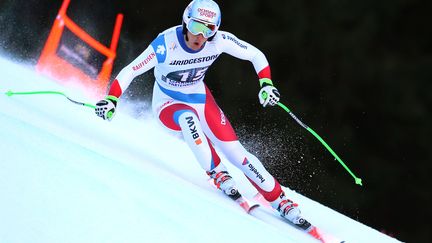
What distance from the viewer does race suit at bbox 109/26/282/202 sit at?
369 centimetres

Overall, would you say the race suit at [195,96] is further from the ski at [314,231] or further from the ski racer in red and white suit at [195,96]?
the ski at [314,231]

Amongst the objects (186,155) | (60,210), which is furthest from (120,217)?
(186,155)

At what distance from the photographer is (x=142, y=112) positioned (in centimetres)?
568

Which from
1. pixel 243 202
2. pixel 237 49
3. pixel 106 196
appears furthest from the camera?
pixel 237 49

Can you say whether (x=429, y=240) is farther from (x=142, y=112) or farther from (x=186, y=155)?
(x=142, y=112)

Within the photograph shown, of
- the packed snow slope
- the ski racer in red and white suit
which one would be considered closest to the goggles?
the ski racer in red and white suit

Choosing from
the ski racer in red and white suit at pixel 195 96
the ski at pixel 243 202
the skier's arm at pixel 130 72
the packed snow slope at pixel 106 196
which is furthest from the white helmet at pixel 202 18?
→ the ski at pixel 243 202

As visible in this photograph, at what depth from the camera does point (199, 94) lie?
391cm

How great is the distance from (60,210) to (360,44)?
3.09 meters

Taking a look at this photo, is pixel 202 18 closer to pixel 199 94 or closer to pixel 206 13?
pixel 206 13

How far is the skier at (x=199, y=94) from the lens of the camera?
359 cm

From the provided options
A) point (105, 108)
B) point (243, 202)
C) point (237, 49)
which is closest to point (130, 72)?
point (105, 108)

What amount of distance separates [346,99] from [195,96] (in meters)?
1.57

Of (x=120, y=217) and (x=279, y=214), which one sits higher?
(x=120, y=217)
